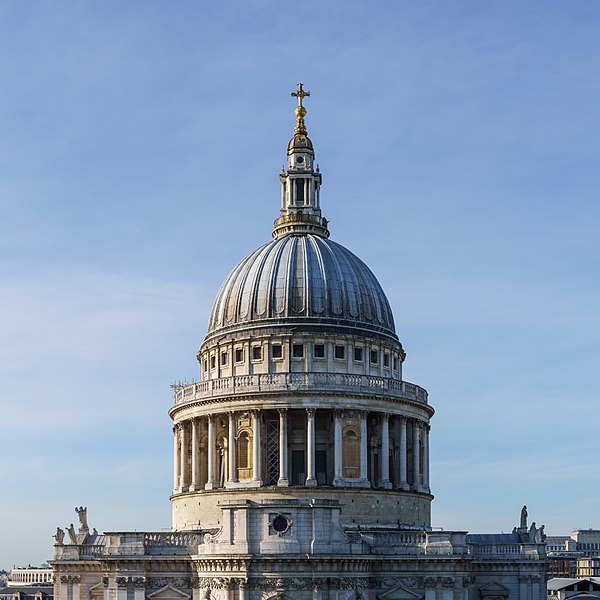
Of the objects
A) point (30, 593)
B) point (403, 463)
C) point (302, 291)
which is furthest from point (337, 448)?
point (30, 593)

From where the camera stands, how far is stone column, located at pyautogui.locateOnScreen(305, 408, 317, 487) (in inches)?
3381

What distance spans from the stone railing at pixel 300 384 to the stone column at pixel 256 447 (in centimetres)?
202

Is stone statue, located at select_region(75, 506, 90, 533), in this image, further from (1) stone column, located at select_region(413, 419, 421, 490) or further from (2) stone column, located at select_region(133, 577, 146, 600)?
(1) stone column, located at select_region(413, 419, 421, 490)

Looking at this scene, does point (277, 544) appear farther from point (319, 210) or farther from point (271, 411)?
point (319, 210)

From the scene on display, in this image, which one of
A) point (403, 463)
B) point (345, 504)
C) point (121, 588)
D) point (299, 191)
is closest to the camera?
point (121, 588)

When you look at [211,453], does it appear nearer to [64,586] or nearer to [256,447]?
[256,447]

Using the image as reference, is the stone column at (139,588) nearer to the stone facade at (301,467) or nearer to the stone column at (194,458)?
the stone facade at (301,467)

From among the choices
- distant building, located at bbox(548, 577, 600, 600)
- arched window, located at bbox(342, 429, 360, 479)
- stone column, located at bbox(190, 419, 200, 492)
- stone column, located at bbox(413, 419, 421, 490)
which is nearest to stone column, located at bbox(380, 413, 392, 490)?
arched window, located at bbox(342, 429, 360, 479)

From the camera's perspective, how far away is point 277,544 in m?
73.2

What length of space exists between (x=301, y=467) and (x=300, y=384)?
21.4 ft

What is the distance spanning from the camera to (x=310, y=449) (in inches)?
3396

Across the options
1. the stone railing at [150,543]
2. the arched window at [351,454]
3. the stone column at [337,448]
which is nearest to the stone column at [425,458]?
the arched window at [351,454]

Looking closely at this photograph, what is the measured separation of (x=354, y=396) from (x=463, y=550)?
15.4 metres

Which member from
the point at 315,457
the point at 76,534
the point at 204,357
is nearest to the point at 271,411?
the point at 315,457
